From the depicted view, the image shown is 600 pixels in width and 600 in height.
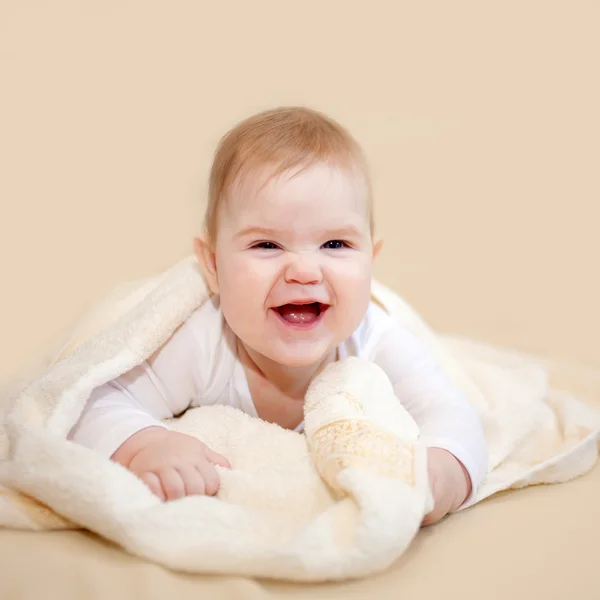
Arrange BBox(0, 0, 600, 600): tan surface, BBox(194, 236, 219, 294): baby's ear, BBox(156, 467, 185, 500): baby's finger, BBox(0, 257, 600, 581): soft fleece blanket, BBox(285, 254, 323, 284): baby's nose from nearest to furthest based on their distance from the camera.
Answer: BBox(0, 257, 600, 581): soft fleece blanket → BBox(156, 467, 185, 500): baby's finger → BBox(285, 254, 323, 284): baby's nose → BBox(194, 236, 219, 294): baby's ear → BBox(0, 0, 600, 600): tan surface

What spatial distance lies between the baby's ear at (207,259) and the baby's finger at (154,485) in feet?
1.23

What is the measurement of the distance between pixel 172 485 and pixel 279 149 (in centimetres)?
51

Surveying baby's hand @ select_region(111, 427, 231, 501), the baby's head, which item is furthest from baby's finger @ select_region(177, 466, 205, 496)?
the baby's head

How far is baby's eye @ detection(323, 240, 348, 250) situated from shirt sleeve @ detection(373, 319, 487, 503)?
253mm

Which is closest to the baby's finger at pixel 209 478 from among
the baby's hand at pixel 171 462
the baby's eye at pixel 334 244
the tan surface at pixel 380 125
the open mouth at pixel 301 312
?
the baby's hand at pixel 171 462

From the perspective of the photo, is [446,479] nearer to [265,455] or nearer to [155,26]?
[265,455]

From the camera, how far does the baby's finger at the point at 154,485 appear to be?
102cm

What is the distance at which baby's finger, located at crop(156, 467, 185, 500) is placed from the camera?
3.34ft

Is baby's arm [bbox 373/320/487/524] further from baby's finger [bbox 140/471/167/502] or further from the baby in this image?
baby's finger [bbox 140/471/167/502]

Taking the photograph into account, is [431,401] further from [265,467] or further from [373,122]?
[373,122]

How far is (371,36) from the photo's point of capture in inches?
103

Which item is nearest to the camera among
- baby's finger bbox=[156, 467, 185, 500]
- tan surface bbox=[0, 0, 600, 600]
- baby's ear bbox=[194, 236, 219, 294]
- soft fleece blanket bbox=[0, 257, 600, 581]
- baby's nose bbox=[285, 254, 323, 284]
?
soft fleece blanket bbox=[0, 257, 600, 581]

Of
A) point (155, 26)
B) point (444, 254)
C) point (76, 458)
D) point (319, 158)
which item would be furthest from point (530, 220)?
point (76, 458)

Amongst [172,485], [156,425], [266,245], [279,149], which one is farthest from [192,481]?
[279,149]
